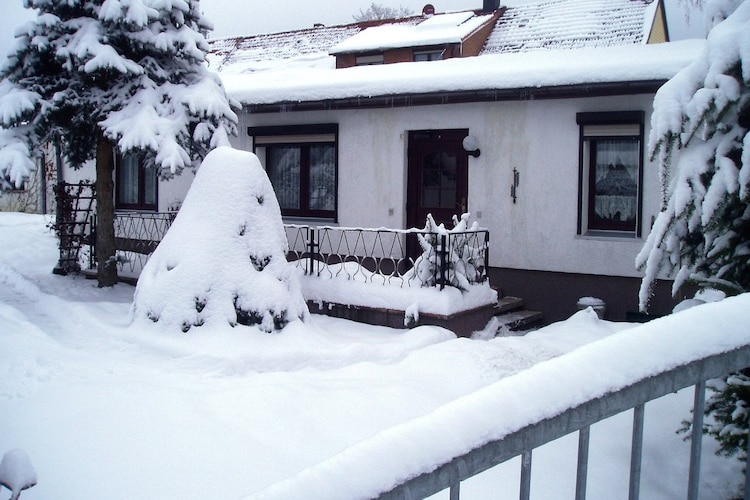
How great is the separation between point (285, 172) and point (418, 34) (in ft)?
20.9

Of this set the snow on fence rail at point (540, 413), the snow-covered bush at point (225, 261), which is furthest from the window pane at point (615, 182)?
the snow on fence rail at point (540, 413)

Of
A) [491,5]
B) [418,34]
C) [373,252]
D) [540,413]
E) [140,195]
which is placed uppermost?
[491,5]

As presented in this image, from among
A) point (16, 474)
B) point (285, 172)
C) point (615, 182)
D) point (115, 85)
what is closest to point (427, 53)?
point (285, 172)

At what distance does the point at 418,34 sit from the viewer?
16.6 meters

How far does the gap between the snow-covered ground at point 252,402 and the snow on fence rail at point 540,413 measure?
0.06ft

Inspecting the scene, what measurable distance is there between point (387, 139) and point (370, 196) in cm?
99

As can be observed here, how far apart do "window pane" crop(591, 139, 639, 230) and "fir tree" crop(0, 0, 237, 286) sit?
545cm

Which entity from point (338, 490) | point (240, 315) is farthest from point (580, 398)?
point (240, 315)

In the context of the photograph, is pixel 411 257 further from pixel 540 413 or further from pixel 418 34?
pixel 540 413

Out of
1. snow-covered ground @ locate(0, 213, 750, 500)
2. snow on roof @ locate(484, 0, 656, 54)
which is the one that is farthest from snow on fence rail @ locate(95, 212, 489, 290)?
snow on roof @ locate(484, 0, 656, 54)

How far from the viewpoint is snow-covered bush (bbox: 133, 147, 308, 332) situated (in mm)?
7121

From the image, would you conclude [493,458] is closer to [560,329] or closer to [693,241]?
[693,241]

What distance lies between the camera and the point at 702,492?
3334 mm

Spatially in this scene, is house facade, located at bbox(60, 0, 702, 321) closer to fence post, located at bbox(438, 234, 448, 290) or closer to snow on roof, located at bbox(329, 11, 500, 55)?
fence post, located at bbox(438, 234, 448, 290)
